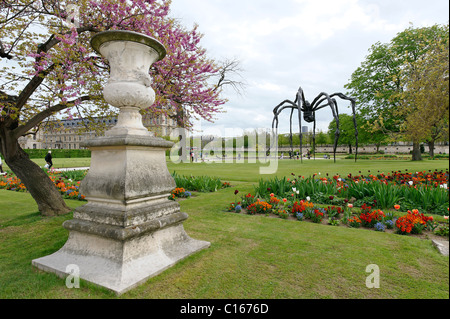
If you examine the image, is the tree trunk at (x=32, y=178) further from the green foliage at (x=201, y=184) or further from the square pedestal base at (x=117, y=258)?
the green foliage at (x=201, y=184)

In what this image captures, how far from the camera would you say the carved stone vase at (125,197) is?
2.67 m

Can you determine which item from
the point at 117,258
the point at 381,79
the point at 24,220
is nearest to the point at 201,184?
the point at 24,220

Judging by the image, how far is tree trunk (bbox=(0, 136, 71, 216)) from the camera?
5.04 m

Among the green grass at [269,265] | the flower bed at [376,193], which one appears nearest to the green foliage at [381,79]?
the flower bed at [376,193]

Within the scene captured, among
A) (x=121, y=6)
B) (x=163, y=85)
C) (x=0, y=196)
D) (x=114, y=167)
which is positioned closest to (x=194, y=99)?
(x=163, y=85)

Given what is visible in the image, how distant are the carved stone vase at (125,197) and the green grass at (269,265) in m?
0.26

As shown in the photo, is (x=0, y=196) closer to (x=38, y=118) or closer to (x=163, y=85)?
(x=38, y=118)

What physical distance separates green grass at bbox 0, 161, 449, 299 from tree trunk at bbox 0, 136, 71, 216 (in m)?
0.72

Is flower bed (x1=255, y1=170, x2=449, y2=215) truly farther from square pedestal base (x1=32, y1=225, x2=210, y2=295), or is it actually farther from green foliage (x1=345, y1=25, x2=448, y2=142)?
green foliage (x1=345, y1=25, x2=448, y2=142)

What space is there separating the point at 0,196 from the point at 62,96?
270 inches

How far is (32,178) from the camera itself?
5172 millimetres

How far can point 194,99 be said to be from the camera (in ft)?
24.5

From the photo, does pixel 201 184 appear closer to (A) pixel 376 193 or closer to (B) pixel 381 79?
(A) pixel 376 193

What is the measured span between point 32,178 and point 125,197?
12.9 feet
